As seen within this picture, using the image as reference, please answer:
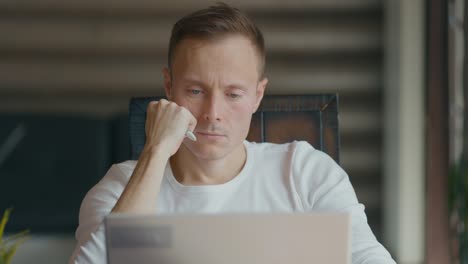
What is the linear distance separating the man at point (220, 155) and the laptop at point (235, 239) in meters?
0.62

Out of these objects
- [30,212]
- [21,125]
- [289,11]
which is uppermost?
[289,11]

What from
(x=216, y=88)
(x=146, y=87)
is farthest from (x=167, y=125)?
(x=146, y=87)

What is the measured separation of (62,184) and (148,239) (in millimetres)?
2802

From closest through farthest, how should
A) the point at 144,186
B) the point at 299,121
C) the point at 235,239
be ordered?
the point at 235,239 < the point at 144,186 < the point at 299,121

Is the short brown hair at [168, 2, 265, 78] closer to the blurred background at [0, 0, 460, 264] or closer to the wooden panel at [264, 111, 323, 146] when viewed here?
the wooden panel at [264, 111, 323, 146]

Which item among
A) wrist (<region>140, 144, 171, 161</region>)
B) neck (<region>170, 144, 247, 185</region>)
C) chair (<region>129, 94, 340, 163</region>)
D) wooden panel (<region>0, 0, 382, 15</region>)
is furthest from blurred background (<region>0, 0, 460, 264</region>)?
wrist (<region>140, 144, 171, 161</region>)

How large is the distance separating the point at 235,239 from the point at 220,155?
778 millimetres

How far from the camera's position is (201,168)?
1.71 metres

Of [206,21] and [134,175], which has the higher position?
[206,21]

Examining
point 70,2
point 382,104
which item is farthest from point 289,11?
point 70,2

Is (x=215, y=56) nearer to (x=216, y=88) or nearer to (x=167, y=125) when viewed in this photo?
(x=216, y=88)

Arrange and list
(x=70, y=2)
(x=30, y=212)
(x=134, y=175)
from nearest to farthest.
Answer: (x=134, y=175) < (x=30, y=212) < (x=70, y=2)

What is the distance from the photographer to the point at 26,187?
355 cm

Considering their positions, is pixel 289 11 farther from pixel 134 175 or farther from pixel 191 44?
pixel 134 175
